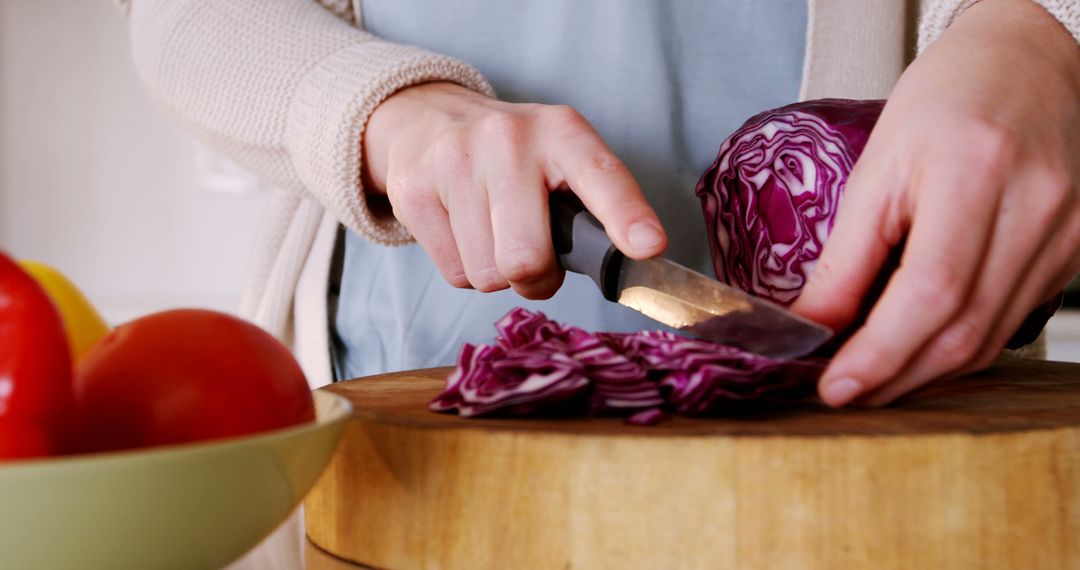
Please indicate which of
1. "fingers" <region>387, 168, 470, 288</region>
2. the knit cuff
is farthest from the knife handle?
the knit cuff

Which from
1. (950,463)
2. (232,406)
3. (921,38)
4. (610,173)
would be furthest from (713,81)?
(232,406)

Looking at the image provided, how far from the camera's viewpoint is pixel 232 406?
0.53m

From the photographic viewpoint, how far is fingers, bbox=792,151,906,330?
67cm

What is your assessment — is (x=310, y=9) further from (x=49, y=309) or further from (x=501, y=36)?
(x=49, y=309)

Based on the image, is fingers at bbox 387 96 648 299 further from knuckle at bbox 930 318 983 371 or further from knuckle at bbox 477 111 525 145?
knuckle at bbox 930 318 983 371

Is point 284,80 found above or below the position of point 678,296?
above

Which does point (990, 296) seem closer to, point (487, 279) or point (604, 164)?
point (604, 164)

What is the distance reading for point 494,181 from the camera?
80cm

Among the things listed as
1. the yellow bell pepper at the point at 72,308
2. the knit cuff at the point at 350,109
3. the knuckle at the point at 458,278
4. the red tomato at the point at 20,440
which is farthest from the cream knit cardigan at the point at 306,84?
the red tomato at the point at 20,440

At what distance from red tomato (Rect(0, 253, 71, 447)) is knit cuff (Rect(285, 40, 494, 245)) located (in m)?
0.50

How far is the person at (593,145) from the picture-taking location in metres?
0.66

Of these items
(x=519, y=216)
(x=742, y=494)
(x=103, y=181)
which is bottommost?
(x=103, y=181)

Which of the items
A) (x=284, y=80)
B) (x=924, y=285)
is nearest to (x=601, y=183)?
(x=924, y=285)

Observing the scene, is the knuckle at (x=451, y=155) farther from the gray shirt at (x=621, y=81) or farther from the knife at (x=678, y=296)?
the gray shirt at (x=621, y=81)
